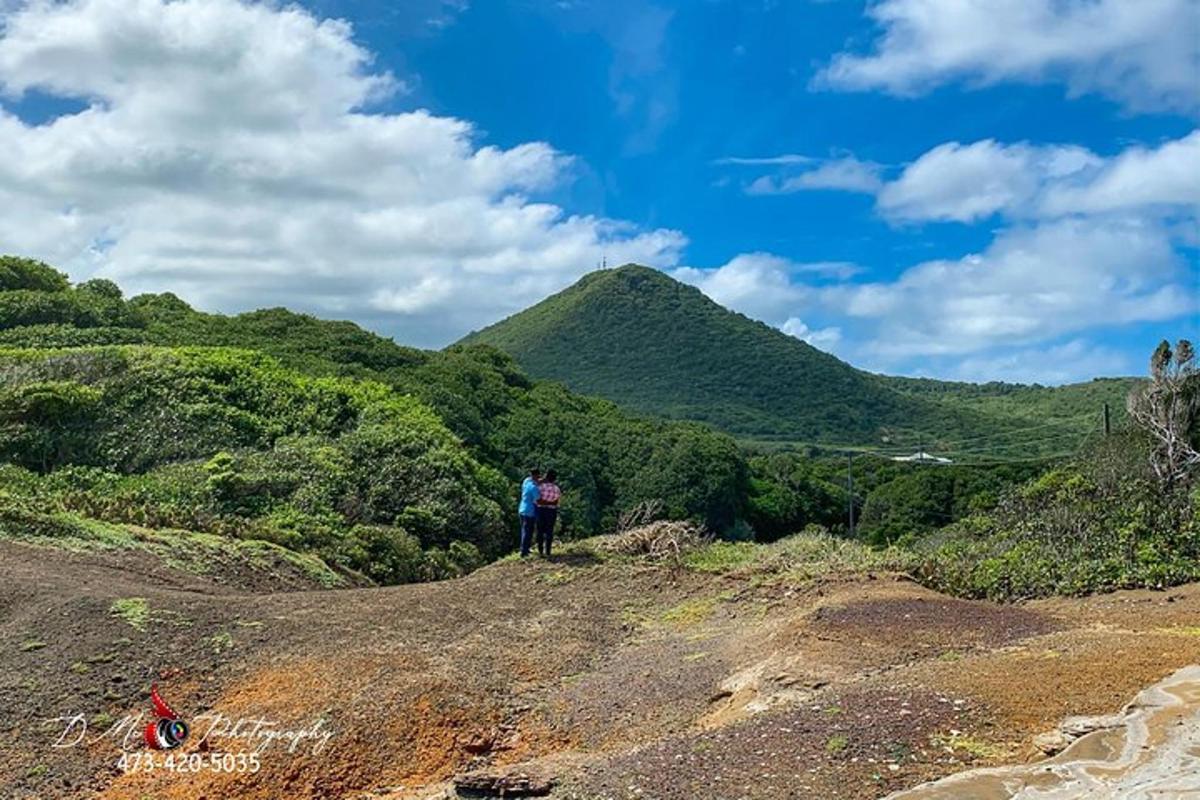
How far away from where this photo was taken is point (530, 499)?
44.6ft

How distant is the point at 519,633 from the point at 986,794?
590 cm

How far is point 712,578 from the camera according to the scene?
39.8 ft

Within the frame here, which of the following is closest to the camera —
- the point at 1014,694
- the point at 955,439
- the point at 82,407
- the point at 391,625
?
the point at 1014,694

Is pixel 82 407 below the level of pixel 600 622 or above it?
above

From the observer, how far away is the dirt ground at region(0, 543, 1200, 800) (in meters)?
5.44

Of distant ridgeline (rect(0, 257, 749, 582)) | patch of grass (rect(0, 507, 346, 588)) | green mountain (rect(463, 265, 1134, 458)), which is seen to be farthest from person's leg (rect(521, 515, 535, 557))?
green mountain (rect(463, 265, 1134, 458))

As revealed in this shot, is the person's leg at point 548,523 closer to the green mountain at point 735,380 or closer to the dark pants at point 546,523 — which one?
the dark pants at point 546,523

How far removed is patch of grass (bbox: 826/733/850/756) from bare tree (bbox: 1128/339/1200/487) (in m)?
14.3

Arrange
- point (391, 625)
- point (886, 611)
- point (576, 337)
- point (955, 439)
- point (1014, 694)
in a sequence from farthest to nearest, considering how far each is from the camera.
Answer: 1. point (576, 337)
2. point (955, 439)
3. point (391, 625)
4. point (886, 611)
5. point (1014, 694)

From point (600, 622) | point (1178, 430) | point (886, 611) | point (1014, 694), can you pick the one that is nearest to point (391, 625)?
point (600, 622)

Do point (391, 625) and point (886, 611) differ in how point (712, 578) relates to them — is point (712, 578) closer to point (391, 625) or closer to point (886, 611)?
point (886, 611)

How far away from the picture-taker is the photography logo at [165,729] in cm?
657

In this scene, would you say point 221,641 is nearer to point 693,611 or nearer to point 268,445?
point 693,611

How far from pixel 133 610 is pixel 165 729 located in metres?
2.24
